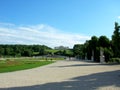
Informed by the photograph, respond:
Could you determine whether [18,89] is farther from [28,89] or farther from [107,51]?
[107,51]

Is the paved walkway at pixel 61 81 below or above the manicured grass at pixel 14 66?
below

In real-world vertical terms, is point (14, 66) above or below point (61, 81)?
above

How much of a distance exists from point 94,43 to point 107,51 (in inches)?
556

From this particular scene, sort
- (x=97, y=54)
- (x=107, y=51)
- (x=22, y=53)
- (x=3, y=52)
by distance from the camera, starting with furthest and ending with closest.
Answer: (x=22, y=53), (x=3, y=52), (x=97, y=54), (x=107, y=51)

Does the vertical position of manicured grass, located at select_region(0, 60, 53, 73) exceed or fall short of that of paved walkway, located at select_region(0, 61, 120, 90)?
it exceeds it

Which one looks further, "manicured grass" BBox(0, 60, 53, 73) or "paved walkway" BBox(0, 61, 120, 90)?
"manicured grass" BBox(0, 60, 53, 73)

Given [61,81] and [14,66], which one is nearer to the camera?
[61,81]

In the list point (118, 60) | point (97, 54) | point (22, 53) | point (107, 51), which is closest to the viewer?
point (118, 60)

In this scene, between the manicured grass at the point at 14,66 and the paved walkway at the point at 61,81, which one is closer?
the paved walkway at the point at 61,81

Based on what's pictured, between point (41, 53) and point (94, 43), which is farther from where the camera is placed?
point (41, 53)

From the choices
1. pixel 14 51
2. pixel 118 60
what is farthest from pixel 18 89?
pixel 14 51

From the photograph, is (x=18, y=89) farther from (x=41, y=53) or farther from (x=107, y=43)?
(x=41, y=53)

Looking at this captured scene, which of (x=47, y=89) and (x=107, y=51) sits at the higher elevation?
(x=107, y=51)

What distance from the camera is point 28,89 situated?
13.5 metres
